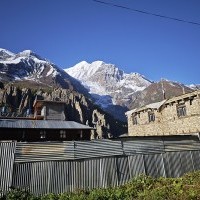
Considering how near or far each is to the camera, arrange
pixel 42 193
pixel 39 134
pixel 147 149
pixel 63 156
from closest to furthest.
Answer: pixel 42 193
pixel 63 156
pixel 147 149
pixel 39 134

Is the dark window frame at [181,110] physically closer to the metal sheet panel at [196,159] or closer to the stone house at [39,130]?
the metal sheet panel at [196,159]

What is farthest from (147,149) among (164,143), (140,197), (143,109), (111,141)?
(143,109)

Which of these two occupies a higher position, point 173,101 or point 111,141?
point 173,101

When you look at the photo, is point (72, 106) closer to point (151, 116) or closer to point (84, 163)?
point (151, 116)

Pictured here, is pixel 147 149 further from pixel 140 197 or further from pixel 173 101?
pixel 173 101

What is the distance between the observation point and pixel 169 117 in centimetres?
4138

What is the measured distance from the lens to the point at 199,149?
1097 inches

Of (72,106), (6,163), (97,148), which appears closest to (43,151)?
(6,163)

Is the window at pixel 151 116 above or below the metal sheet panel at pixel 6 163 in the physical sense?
above

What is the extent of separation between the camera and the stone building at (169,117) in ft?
122

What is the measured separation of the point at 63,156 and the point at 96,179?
337 centimetres

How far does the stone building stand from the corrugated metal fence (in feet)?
37.8

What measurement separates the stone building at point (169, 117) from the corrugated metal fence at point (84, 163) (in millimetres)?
11510

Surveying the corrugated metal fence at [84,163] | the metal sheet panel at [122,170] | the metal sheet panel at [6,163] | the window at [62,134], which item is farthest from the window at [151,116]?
the metal sheet panel at [6,163]
